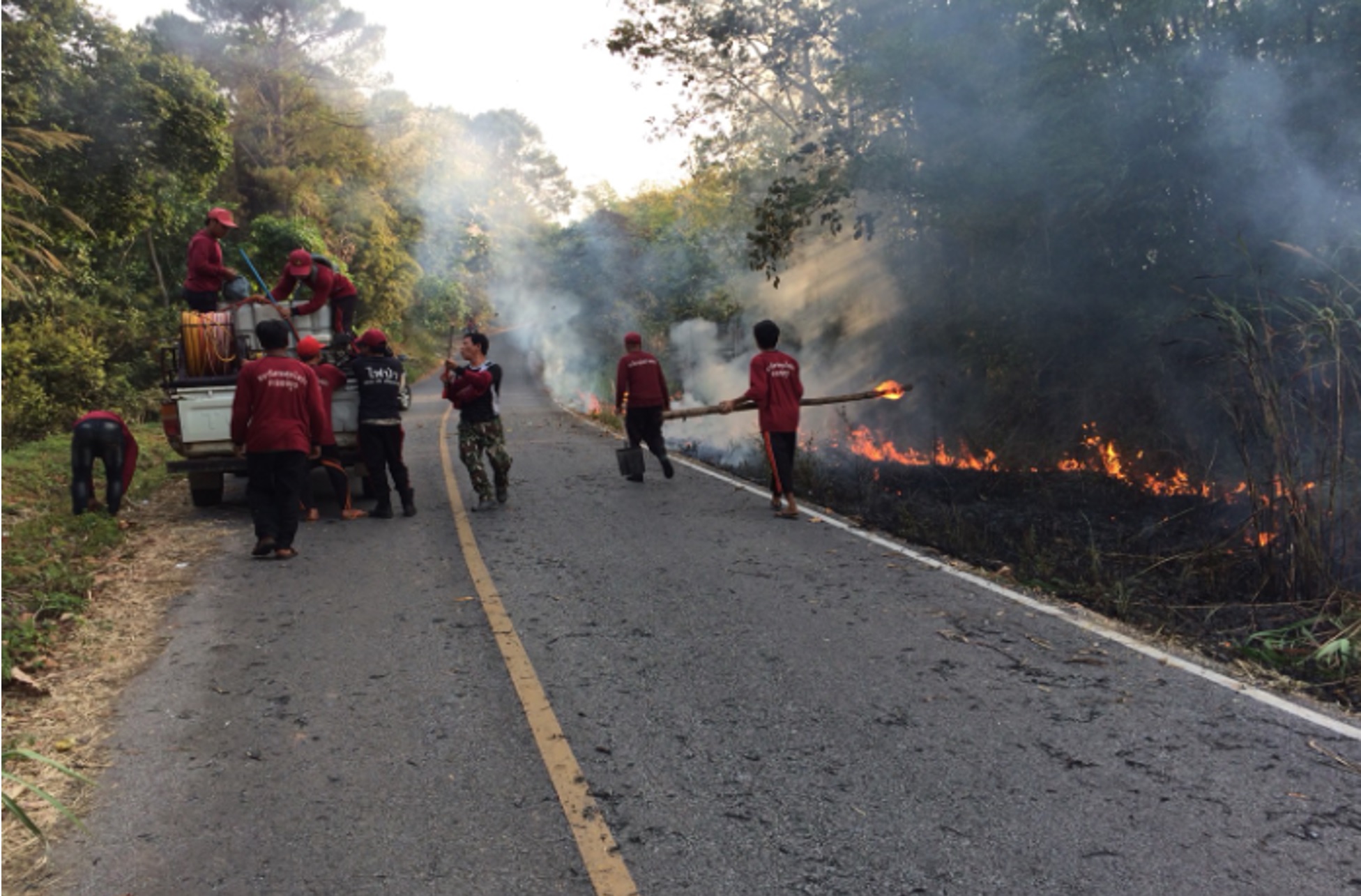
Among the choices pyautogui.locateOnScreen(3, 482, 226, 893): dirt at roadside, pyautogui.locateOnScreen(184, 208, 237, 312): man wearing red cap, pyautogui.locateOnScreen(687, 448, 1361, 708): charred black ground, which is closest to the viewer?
pyautogui.locateOnScreen(3, 482, 226, 893): dirt at roadside

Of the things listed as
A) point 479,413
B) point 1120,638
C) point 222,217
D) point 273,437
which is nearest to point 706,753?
point 1120,638

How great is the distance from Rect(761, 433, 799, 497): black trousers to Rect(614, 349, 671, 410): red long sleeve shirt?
2.79m

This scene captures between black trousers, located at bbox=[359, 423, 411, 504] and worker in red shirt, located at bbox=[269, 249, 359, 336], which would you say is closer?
black trousers, located at bbox=[359, 423, 411, 504]

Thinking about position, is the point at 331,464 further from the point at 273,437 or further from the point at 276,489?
the point at 273,437

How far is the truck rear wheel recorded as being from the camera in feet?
33.3

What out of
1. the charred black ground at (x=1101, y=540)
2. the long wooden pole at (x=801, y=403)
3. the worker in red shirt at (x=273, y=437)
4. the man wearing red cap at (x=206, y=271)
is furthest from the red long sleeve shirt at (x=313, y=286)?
the charred black ground at (x=1101, y=540)

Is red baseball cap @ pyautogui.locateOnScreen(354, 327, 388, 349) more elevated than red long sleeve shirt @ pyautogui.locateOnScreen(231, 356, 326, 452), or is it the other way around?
red baseball cap @ pyautogui.locateOnScreen(354, 327, 388, 349)

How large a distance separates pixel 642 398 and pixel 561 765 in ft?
27.0

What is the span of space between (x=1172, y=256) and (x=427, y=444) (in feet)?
37.8

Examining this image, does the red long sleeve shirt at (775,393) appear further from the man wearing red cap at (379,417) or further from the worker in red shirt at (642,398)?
the man wearing red cap at (379,417)

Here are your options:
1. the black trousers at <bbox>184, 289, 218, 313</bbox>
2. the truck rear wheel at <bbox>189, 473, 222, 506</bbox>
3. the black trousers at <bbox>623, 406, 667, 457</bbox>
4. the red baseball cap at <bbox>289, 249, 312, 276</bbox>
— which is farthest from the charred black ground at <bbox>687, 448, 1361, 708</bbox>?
the black trousers at <bbox>184, 289, 218, 313</bbox>

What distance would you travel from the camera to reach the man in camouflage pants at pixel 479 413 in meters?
9.73

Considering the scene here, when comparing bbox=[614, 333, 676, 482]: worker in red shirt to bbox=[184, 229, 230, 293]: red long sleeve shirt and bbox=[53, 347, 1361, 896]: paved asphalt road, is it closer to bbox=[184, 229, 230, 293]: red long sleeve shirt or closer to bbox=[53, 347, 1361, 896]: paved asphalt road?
bbox=[184, 229, 230, 293]: red long sleeve shirt

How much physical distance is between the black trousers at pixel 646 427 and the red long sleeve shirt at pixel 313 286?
3627 mm
